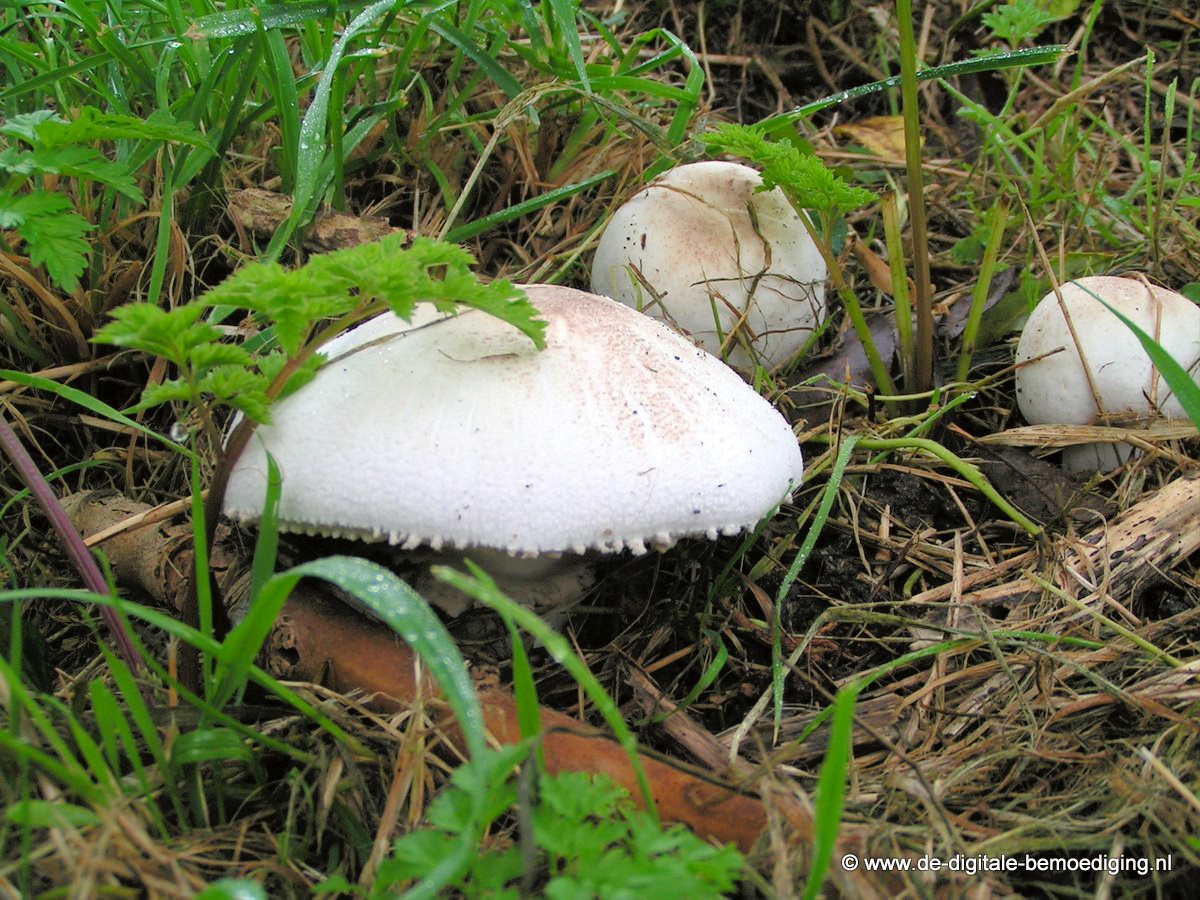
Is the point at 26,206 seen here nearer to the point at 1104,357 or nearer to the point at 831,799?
the point at 831,799

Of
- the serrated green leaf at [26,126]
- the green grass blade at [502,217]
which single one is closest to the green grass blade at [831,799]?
the serrated green leaf at [26,126]

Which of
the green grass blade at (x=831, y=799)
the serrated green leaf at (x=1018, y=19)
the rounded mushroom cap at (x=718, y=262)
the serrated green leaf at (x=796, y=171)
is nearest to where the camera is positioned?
the green grass blade at (x=831, y=799)

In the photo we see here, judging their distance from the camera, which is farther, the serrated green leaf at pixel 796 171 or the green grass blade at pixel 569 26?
the green grass blade at pixel 569 26

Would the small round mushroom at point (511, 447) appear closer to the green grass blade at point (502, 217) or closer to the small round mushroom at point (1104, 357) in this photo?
the green grass blade at point (502, 217)

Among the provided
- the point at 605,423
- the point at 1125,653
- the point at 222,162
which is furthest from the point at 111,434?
the point at 1125,653

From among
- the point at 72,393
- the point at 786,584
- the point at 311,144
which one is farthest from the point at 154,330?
the point at 786,584

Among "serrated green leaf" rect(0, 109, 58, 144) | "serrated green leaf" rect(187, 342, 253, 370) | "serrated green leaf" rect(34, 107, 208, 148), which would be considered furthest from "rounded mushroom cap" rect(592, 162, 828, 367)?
"serrated green leaf" rect(0, 109, 58, 144)

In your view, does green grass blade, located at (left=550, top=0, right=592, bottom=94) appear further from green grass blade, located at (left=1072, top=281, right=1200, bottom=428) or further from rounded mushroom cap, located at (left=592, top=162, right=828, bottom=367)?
green grass blade, located at (left=1072, top=281, right=1200, bottom=428)
